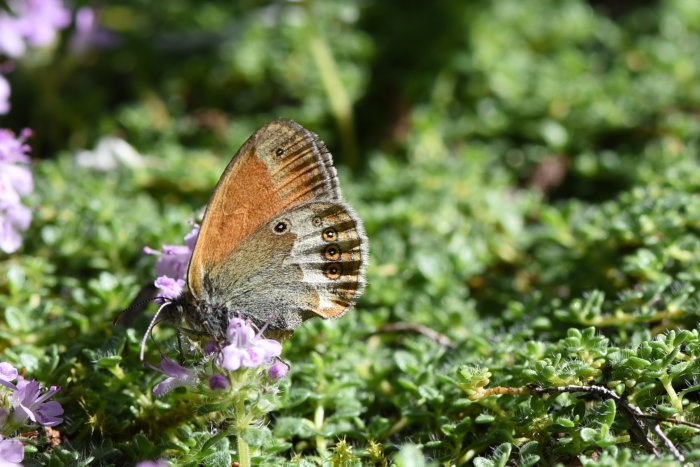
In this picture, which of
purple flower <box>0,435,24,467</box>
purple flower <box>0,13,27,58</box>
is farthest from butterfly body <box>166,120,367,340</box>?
purple flower <box>0,13,27,58</box>

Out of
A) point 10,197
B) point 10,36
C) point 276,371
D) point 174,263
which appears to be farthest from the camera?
point 10,36

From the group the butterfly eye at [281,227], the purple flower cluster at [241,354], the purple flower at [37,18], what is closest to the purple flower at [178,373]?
the purple flower cluster at [241,354]

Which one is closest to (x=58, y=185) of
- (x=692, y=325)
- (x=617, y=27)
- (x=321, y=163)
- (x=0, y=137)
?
(x=0, y=137)

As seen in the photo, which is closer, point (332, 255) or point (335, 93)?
point (332, 255)

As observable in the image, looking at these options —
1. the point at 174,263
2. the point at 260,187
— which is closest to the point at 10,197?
the point at 174,263

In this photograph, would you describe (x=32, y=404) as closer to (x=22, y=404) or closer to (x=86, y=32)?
(x=22, y=404)

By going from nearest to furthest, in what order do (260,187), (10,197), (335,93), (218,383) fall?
(218,383), (260,187), (10,197), (335,93)
